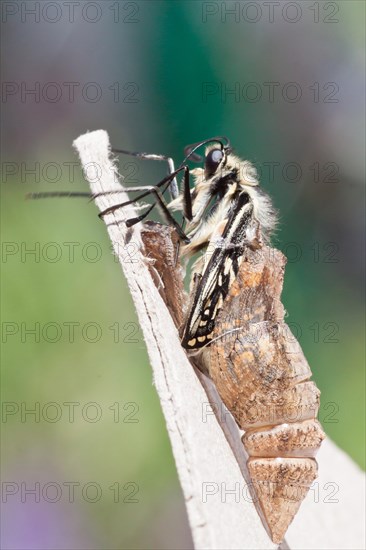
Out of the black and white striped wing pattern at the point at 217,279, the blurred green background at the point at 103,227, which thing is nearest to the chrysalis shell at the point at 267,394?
the black and white striped wing pattern at the point at 217,279

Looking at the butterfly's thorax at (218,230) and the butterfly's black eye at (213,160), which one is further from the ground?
the butterfly's black eye at (213,160)

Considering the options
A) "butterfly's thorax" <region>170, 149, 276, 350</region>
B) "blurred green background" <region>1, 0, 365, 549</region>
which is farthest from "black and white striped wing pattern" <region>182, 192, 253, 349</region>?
"blurred green background" <region>1, 0, 365, 549</region>

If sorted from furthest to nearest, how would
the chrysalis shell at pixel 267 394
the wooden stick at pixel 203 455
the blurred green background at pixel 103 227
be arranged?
1. the blurred green background at pixel 103 227
2. the chrysalis shell at pixel 267 394
3. the wooden stick at pixel 203 455

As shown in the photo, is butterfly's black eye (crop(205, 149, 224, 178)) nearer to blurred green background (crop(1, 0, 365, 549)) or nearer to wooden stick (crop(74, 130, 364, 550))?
wooden stick (crop(74, 130, 364, 550))

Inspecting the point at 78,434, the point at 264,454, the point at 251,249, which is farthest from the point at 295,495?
the point at 78,434

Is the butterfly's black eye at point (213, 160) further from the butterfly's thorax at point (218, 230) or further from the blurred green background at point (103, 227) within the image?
the blurred green background at point (103, 227)
